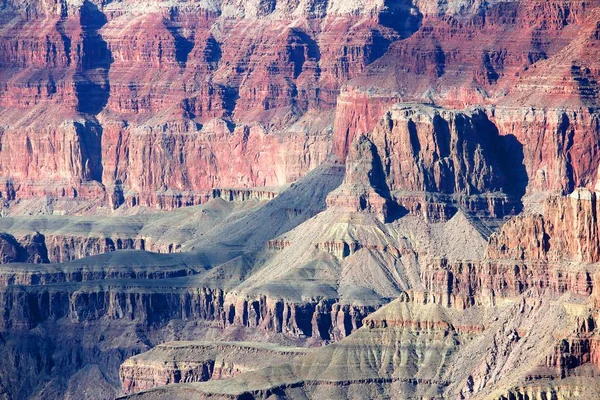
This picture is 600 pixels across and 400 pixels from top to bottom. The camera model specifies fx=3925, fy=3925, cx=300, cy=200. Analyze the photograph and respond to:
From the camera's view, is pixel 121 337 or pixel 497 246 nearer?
pixel 497 246

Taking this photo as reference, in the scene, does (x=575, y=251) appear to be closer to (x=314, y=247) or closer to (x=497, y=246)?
(x=497, y=246)

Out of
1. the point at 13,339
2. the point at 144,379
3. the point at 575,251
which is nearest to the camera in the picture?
the point at 575,251

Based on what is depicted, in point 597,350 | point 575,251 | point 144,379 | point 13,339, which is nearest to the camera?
point 597,350

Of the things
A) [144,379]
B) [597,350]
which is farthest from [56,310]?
[597,350]

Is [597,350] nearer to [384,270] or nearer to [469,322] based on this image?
[469,322]

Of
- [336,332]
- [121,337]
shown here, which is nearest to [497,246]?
[336,332]

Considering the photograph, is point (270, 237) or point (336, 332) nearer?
point (336, 332)

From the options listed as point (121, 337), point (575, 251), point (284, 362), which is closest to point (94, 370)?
point (121, 337)

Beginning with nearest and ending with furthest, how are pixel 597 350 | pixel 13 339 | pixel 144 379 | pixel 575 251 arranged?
pixel 597 350 < pixel 575 251 < pixel 144 379 < pixel 13 339
